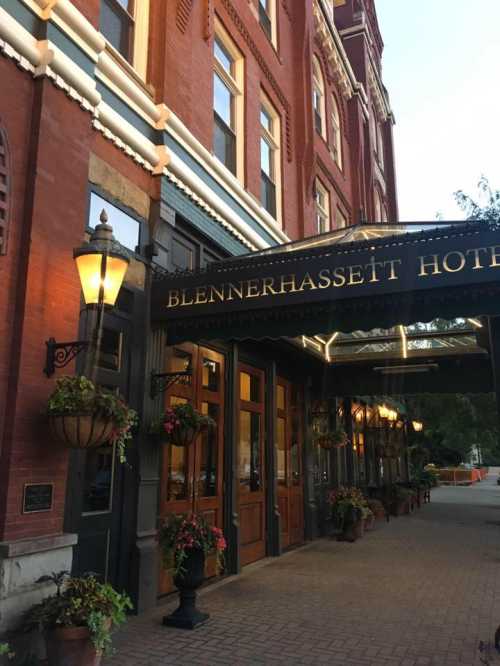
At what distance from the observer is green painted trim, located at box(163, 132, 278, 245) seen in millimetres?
7691

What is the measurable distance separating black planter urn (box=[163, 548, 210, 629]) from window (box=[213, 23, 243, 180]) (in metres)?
6.16

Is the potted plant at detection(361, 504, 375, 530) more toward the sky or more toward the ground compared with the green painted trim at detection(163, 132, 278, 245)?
more toward the ground

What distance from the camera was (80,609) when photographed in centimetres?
433

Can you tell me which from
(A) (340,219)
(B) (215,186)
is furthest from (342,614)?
(A) (340,219)

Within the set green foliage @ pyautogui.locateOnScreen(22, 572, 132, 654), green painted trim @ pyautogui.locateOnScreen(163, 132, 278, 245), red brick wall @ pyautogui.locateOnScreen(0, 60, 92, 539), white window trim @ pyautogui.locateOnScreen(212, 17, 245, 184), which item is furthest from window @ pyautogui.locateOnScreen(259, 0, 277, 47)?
green foliage @ pyautogui.locateOnScreen(22, 572, 132, 654)

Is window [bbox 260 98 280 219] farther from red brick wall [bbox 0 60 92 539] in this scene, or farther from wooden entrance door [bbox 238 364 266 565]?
red brick wall [bbox 0 60 92 539]

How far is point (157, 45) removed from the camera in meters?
7.74

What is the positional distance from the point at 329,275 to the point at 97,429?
2.77 m

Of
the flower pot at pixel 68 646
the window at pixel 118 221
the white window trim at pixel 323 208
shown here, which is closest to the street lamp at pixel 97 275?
the window at pixel 118 221

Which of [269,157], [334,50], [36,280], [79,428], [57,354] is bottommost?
[79,428]

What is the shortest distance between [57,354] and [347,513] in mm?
8770

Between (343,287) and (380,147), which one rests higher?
(380,147)

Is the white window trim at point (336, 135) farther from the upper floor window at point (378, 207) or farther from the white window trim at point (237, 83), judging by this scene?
the white window trim at point (237, 83)

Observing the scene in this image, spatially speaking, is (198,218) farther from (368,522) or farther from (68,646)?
(368,522)
